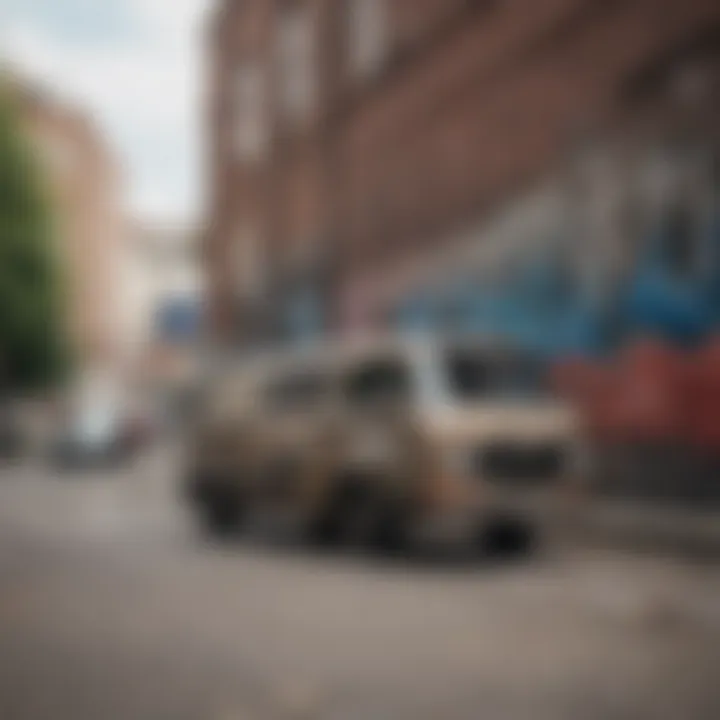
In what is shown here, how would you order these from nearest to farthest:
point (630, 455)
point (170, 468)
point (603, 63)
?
point (630, 455) < point (603, 63) < point (170, 468)

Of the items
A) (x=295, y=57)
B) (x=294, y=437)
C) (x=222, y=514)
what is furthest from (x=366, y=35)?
(x=222, y=514)

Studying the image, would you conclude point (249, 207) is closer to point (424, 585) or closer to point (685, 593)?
point (424, 585)

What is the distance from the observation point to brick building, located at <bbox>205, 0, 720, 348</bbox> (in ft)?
32.6

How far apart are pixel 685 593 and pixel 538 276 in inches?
198

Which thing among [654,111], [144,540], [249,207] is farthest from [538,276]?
[144,540]

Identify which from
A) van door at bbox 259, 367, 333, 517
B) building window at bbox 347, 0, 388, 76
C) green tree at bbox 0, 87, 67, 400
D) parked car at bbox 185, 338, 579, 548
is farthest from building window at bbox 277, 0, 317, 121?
green tree at bbox 0, 87, 67, 400

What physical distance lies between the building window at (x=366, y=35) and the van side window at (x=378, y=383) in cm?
404

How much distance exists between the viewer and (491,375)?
25.5 ft

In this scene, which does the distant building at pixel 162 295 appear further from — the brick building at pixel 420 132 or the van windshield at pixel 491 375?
the van windshield at pixel 491 375

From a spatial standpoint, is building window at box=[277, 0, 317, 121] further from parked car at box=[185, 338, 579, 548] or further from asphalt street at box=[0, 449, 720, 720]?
asphalt street at box=[0, 449, 720, 720]

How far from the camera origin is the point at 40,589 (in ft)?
21.9

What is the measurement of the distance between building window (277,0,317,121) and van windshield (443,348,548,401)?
370 centimetres

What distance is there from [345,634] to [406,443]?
2.05 m

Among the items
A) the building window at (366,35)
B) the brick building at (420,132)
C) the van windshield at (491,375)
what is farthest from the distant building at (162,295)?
the building window at (366,35)
